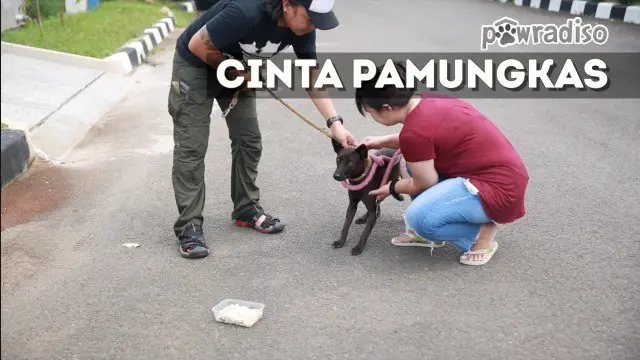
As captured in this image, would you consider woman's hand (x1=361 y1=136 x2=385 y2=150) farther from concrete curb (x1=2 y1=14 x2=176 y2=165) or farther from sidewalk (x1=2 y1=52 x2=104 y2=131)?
sidewalk (x1=2 y1=52 x2=104 y2=131)

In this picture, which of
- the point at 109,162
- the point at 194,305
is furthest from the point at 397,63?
the point at 109,162

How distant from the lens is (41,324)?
11.0 feet

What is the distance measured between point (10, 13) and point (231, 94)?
688cm

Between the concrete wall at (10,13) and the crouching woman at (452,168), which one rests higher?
the crouching woman at (452,168)

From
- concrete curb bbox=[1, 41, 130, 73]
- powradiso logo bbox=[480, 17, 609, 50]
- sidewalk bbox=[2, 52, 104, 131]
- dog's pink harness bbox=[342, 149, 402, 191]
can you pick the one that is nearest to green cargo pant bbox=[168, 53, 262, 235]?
dog's pink harness bbox=[342, 149, 402, 191]

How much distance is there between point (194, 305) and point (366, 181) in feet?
3.98

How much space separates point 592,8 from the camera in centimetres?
1248

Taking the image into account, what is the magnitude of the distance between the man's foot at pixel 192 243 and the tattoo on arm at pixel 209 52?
1013 mm

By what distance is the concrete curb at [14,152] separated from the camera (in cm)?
512

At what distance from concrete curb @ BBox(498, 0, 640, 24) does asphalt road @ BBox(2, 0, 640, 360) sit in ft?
20.4

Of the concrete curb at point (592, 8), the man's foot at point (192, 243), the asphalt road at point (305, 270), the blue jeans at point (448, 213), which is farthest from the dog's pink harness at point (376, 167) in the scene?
the concrete curb at point (592, 8)

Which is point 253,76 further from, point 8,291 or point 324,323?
point 8,291

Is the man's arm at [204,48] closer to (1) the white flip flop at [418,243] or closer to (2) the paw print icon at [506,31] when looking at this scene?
(1) the white flip flop at [418,243]

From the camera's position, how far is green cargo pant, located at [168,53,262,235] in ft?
13.0
